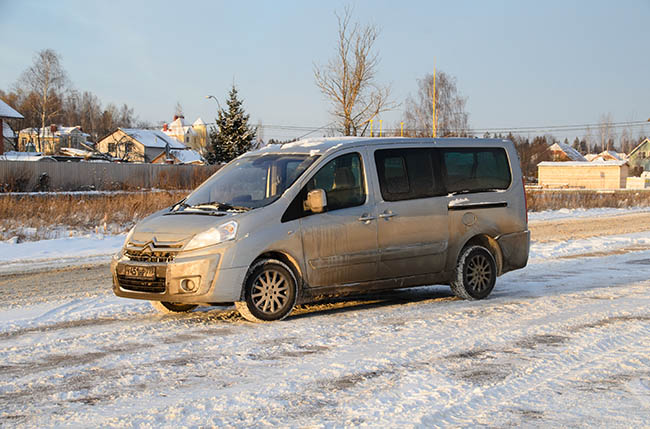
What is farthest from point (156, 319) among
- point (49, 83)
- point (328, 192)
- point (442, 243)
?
point (49, 83)

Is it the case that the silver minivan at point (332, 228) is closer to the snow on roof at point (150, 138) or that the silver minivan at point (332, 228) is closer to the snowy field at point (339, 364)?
the snowy field at point (339, 364)

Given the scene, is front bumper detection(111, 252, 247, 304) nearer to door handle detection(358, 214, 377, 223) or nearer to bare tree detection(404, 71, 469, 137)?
door handle detection(358, 214, 377, 223)

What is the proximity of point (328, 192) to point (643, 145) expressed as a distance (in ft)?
400

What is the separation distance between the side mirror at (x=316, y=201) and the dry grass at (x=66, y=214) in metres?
11.7

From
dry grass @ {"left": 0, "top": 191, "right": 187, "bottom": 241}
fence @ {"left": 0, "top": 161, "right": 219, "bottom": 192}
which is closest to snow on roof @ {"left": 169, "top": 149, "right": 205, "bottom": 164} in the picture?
fence @ {"left": 0, "top": 161, "right": 219, "bottom": 192}

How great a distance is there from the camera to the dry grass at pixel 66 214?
1841cm

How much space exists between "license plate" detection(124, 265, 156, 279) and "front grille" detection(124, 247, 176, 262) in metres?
0.09

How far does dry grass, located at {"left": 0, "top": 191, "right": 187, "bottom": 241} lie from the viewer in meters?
18.4

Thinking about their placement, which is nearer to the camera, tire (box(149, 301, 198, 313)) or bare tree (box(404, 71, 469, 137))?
tire (box(149, 301, 198, 313))

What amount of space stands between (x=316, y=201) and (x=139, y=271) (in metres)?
1.93

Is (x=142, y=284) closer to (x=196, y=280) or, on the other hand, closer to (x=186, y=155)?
(x=196, y=280)

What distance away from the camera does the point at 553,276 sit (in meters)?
11.2

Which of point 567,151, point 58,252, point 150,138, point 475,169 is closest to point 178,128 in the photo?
point 150,138

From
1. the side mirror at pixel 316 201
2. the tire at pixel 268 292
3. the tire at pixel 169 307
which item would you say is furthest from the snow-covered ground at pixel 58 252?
the side mirror at pixel 316 201
